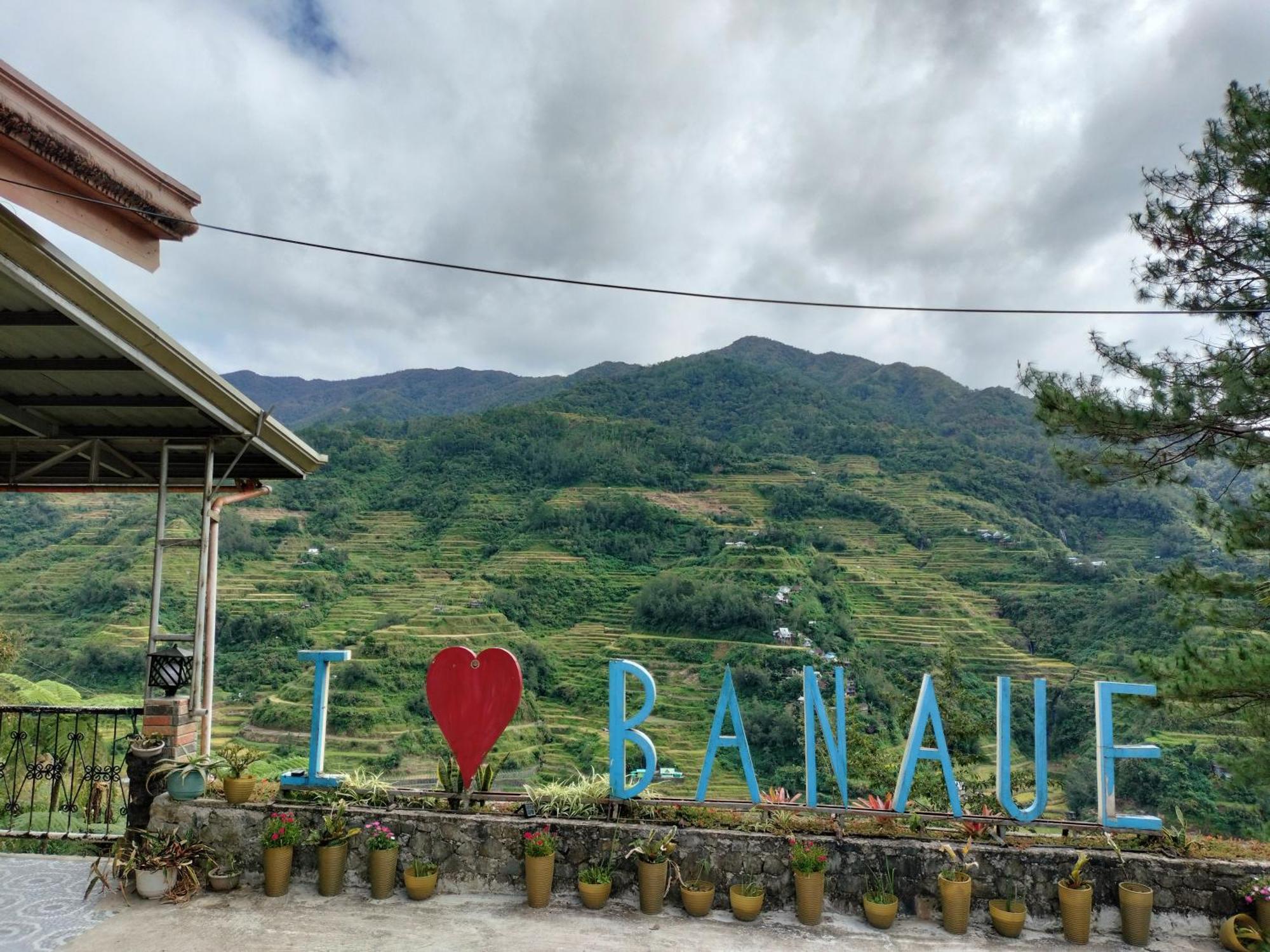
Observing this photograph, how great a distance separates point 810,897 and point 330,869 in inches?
108

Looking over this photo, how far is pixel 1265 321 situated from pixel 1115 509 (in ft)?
148

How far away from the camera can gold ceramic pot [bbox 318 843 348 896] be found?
4.26 meters

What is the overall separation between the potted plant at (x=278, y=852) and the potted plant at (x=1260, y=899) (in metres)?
5.33

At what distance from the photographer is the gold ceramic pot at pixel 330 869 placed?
168 inches

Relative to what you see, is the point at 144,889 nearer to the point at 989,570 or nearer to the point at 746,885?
the point at 746,885

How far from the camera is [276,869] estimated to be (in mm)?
4254

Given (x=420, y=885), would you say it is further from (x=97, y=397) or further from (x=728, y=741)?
(x=97, y=397)

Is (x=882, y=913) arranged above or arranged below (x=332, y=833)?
below

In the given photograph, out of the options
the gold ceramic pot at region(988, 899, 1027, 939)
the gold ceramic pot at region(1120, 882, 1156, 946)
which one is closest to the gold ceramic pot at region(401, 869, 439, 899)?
the gold ceramic pot at region(988, 899, 1027, 939)

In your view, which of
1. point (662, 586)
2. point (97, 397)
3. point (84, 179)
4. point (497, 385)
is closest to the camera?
point (84, 179)

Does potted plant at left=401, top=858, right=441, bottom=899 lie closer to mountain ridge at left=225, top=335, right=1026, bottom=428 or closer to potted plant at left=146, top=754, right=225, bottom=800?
potted plant at left=146, top=754, right=225, bottom=800

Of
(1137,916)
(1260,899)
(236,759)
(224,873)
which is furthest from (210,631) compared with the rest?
(1260,899)

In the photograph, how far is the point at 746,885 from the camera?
4.16 metres

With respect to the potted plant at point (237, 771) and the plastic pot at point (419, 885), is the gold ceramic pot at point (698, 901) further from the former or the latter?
the potted plant at point (237, 771)
